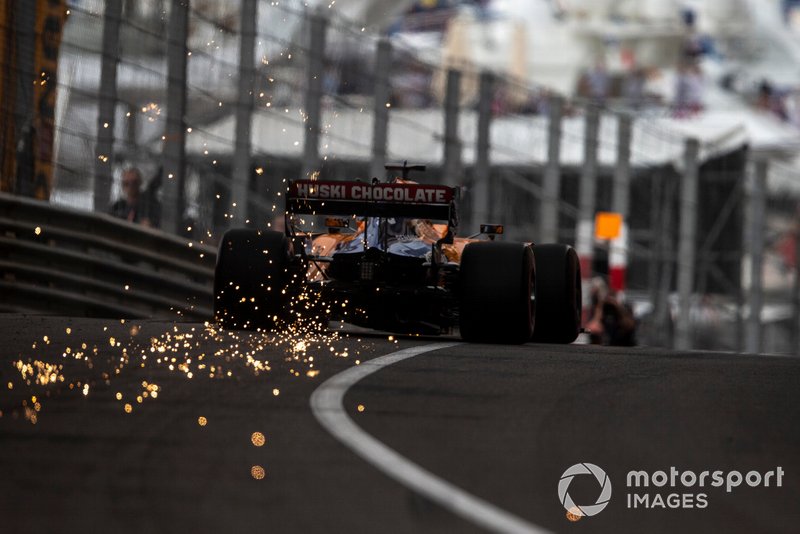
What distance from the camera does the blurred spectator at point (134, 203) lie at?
15.8 meters

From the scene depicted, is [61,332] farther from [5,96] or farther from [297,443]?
[297,443]

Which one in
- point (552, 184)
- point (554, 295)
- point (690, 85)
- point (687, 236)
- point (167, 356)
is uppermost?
point (690, 85)

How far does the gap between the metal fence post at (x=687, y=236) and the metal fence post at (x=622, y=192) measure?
1.12 m

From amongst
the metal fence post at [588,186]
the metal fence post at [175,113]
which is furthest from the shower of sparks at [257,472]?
the metal fence post at [588,186]

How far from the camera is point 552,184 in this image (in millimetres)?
23516

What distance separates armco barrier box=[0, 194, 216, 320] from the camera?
50.2 ft

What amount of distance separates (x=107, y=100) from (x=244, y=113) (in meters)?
2.14

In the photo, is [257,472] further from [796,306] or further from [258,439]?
[796,306]

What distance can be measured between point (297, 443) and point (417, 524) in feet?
5.00

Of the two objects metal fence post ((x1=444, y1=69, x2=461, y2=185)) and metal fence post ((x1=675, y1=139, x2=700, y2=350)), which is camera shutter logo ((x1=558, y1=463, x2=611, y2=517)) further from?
metal fence post ((x1=675, y1=139, x2=700, y2=350))

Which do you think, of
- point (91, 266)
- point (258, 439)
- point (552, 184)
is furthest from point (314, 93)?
point (258, 439)

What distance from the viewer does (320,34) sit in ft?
59.9

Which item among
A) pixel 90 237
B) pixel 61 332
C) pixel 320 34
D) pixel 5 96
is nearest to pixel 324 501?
pixel 61 332

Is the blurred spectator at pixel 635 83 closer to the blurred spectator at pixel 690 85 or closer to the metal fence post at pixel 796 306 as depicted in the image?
the blurred spectator at pixel 690 85
